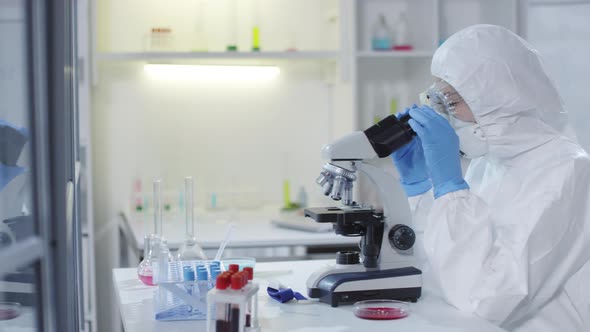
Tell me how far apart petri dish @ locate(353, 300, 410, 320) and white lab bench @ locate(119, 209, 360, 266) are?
1.17 metres

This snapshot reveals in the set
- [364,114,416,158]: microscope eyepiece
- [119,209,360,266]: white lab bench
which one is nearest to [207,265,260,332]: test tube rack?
[364,114,416,158]: microscope eyepiece

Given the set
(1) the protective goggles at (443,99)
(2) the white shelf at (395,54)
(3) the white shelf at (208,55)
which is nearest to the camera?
(1) the protective goggles at (443,99)

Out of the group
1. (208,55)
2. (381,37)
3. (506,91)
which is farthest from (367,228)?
(381,37)

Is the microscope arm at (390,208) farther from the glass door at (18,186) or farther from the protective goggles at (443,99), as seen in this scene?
the glass door at (18,186)

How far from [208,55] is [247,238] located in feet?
2.91

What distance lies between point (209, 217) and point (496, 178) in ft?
5.77

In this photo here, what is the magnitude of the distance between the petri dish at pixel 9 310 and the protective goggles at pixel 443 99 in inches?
47.5

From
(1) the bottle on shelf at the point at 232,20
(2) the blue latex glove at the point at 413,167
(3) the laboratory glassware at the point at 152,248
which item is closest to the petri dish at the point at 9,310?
(3) the laboratory glassware at the point at 152,248

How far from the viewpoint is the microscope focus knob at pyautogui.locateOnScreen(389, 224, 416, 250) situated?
5.72ft

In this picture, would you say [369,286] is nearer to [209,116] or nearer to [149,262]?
[149,262]

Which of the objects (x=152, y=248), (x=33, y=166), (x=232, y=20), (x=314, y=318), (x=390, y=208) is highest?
(x=232, y=20)

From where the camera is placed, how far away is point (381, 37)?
3.37 m

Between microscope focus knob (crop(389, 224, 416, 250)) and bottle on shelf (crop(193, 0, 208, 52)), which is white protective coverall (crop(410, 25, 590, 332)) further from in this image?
bottle on shelf (crop(193, 0, 208, 52))

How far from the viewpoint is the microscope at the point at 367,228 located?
1.68 m
